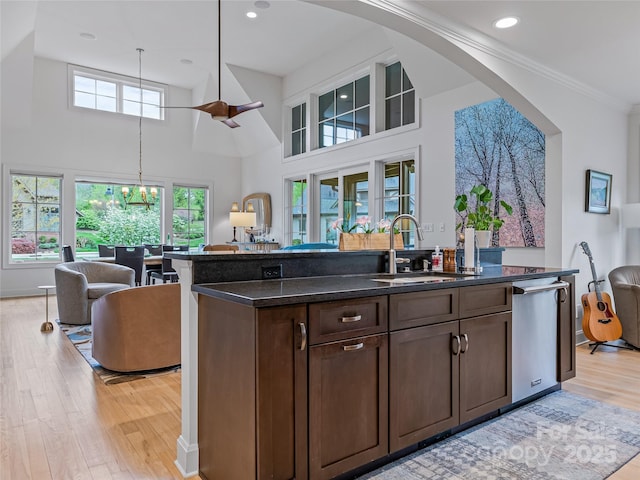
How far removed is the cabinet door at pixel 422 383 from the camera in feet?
6.53

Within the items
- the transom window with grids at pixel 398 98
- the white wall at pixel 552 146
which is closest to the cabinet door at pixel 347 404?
the white wall at pixel 552 146

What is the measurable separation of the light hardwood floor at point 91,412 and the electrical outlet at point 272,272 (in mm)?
999

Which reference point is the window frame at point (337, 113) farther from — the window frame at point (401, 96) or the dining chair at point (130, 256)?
the dining chair at point (130, 256)

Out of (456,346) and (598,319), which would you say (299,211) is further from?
(456,346)

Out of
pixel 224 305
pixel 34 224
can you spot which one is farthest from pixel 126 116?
pixel 224 305

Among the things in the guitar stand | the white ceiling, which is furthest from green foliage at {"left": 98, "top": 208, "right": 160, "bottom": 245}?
the guitar stand

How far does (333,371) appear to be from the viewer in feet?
5.82

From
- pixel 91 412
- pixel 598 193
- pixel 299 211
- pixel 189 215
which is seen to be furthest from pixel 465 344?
pixel 189 215

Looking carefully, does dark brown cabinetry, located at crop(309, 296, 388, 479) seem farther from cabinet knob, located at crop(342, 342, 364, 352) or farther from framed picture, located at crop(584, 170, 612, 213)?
framed picture, located at crop(584, 170, 612, 213)

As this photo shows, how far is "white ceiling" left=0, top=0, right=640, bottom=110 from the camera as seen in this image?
3.09m

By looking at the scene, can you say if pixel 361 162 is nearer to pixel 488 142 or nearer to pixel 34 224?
pixel 488 142

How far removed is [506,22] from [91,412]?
3.96 meters

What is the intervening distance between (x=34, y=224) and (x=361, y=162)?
594cm

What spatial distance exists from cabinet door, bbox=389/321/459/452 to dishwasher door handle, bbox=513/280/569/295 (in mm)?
603
